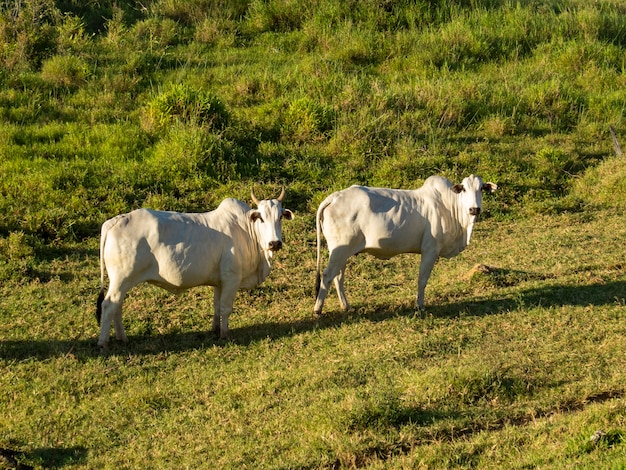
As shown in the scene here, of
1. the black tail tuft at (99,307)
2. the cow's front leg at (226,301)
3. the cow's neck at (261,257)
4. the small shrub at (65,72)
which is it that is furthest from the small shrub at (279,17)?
the black tail tuft at (99,307)

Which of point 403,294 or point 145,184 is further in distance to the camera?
point 145,184

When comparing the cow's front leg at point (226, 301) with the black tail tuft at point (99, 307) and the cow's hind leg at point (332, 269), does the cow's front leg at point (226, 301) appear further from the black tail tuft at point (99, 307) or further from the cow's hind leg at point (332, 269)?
the black tail tuft at point (99, 307)

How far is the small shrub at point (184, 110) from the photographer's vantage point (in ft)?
39.7

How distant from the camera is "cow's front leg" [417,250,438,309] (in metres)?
8.40

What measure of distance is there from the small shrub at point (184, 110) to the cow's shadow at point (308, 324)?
4468 mm

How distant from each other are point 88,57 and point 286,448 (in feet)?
31.2

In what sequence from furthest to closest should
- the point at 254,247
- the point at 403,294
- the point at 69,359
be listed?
the point at 403,294 < the point at 254,247 < the point at 69,359

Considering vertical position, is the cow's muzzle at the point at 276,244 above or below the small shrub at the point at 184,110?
below

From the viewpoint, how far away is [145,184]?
11.1 m

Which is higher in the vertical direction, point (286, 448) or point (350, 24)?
point (350, 24)

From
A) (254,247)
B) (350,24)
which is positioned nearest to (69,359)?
(254,247)

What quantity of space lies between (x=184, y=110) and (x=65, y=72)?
238cm

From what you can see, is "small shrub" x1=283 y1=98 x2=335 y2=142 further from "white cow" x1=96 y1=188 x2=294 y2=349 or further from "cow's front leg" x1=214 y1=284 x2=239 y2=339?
"cow's front leg" x1=214 y1=284 x2=239 y2=339

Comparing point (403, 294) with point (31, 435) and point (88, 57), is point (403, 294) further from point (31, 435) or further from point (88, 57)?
point (88, 57)
